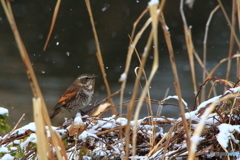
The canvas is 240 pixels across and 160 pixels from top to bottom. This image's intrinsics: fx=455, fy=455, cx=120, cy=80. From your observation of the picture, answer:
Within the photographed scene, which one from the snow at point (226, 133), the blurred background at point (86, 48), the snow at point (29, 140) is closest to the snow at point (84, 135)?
the snow at point (29, 140)

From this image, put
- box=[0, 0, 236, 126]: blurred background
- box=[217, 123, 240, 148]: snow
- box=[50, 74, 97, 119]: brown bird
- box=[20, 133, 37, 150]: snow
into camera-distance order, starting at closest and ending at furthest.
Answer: box=[217, 123, 240, 148]: snow < box=[20, 133, 37, 150]: snow < box=[50, 74, 97, 119]: brown bird < box=[0, 0, 236, 126]: blurred background

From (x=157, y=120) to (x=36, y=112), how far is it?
1128 mm

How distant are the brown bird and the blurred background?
3.75 metres

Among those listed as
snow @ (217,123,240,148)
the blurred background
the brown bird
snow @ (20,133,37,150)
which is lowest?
snow @ (217,123,240,148)

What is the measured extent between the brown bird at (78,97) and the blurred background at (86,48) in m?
3.75

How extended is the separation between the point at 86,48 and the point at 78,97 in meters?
8.04

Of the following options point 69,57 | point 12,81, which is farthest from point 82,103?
point 69,57

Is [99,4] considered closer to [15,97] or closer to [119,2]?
[119,2]

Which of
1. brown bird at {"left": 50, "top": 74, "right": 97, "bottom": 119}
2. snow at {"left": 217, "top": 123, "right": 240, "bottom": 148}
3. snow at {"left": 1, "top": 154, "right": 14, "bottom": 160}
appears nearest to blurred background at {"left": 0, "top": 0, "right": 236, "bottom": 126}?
brown bird at {"left": 50, "top": 74, "right": 97, "bottom": 119}

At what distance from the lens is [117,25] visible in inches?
541

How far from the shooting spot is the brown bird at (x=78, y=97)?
5070mm

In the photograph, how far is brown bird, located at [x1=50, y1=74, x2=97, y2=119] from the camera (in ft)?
16.6

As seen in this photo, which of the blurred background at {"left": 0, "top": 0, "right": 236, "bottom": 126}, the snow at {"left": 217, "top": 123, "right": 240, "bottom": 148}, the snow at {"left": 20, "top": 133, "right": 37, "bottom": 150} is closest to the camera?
the snow at {"left": 217, "top": 123, "right": 240, "bottom": 148}

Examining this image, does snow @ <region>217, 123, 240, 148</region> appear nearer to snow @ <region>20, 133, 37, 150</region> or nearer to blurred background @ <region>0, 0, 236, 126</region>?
snow @ <region>20, 133, 37, 150</region>
